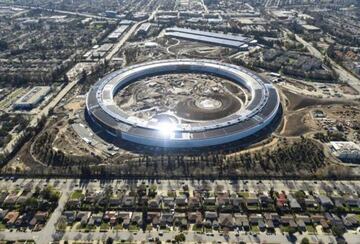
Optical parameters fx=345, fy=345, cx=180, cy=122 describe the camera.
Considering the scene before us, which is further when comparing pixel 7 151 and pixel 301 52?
pixel 301 52

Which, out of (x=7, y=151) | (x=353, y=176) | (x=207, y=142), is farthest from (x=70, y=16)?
(x=353, y=176)

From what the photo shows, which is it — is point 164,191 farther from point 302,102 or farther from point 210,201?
point 302,102

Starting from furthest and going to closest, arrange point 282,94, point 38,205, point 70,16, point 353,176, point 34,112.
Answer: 1. point 70,16
2. point 282,94
3. point 34,112
4. point 353,176
5. point 38,205

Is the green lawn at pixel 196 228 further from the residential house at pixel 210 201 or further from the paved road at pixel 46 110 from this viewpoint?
the paved road at pixel 46 110

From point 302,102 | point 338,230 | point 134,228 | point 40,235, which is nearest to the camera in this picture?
point 338,230

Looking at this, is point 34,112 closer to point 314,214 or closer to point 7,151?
point 7,151

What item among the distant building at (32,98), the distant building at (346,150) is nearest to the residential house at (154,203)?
the distant building at (346,150)

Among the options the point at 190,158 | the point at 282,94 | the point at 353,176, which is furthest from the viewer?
the point at 282,94

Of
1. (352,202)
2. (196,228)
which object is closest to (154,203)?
(196,228)
